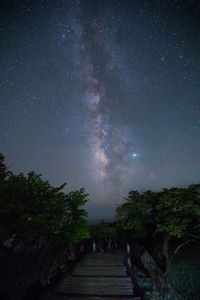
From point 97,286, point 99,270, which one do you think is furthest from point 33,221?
point 99,270

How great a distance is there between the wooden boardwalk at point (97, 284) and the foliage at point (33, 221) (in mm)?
2160

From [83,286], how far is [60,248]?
7831 millimetres

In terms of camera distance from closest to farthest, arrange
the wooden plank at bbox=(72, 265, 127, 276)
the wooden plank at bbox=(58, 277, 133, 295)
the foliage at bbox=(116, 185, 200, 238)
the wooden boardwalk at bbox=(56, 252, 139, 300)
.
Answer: the wooden boardwalk at bbox=(56, 252, 139, 300), the wooden plank at bbox=(58, 277, 133, 295), the wooden plank at bbox=(72, 265, 127, 276), the foliage at bbox=(116, 185, 200, 238)

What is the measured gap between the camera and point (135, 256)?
85.6 ft

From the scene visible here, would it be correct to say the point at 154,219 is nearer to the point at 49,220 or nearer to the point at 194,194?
the point at 194,194

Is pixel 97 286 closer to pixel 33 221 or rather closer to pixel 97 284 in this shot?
pixel 97 284

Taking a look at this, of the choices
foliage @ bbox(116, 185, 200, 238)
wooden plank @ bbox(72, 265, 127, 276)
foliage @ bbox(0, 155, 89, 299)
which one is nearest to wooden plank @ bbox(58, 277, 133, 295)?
wooden plank @ bbox(72, 265, 127, 276)

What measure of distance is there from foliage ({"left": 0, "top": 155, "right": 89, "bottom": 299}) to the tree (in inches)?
235

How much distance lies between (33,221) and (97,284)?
4.49m

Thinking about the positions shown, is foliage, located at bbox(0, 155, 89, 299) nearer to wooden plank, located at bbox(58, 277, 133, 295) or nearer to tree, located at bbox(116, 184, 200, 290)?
wooden plank, located at bbox(58, 277, 133, 295)

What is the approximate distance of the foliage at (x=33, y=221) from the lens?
11.2 metres

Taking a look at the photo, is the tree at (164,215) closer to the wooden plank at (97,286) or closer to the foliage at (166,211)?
the foliage at (166,211)

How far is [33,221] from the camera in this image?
11156mm

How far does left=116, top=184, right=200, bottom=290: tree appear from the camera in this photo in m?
18.3
